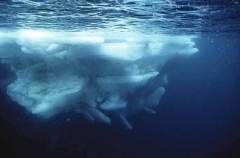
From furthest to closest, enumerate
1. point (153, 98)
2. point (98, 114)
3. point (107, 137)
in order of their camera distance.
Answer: point (107, 137), point (153, 98), point (98, 114)

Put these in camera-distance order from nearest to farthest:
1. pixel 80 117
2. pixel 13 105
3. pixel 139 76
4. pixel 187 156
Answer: pixel 139 76
pixel 80 117
pixel 13 105
pixel 187 156

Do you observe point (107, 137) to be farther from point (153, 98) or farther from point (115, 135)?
point (153, 98)

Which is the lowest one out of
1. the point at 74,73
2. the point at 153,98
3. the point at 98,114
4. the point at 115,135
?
the point at 115,135

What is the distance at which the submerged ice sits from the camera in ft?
32.2

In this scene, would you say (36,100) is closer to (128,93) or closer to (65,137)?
(128,93)

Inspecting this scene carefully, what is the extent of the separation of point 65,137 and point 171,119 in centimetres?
A: 1735

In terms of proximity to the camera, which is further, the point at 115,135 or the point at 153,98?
the point at 115,135

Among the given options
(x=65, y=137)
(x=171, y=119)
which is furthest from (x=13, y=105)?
(x=171, y=119)

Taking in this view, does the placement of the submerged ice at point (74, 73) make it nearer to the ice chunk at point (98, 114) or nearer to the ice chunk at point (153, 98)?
the ice chunk at point (98, 114)

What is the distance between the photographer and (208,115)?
52938 millimetres

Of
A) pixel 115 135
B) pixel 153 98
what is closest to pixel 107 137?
pixel 115 135

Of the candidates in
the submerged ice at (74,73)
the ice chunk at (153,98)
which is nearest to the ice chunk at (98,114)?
the submerged ice at (74,73)

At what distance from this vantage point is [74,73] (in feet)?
34.2

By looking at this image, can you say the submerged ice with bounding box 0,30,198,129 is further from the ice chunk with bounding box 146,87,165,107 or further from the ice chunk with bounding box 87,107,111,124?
the ice chunk with bounding box 146,87,165,107
